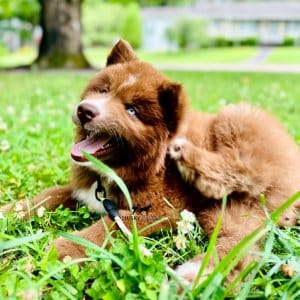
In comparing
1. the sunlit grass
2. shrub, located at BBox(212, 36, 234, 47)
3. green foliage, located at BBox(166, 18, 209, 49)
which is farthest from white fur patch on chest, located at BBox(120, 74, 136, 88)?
shrub, located at BBox(212, 36, 234, 47)

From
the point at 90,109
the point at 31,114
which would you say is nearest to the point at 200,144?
the point at 90,109

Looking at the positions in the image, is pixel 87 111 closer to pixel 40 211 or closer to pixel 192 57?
pixel 40 211

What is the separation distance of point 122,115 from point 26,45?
142ft

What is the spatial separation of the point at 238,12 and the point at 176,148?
4908 cm

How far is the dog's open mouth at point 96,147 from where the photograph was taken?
2900 millimetres

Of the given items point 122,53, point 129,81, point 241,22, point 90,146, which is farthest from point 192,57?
point 90,146

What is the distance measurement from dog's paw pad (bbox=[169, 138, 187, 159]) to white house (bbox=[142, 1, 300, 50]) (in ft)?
151

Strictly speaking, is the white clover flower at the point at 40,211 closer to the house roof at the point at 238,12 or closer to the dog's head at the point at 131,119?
the dog's head at the point at 131,119

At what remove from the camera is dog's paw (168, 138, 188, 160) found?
2.89 m

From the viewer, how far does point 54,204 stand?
3.33m

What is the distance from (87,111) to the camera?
9.21 feet

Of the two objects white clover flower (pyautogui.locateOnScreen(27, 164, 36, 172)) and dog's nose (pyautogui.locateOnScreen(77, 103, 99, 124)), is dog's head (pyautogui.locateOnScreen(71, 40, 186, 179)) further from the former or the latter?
white clover flower (pyautogui.locateOnScreen(27, 164, 36, 172))

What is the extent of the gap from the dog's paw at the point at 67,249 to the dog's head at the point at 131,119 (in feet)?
1.60

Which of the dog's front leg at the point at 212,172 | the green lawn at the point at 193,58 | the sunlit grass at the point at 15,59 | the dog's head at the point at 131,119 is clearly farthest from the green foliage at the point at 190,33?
the dog's front leg at the point at 212,172
